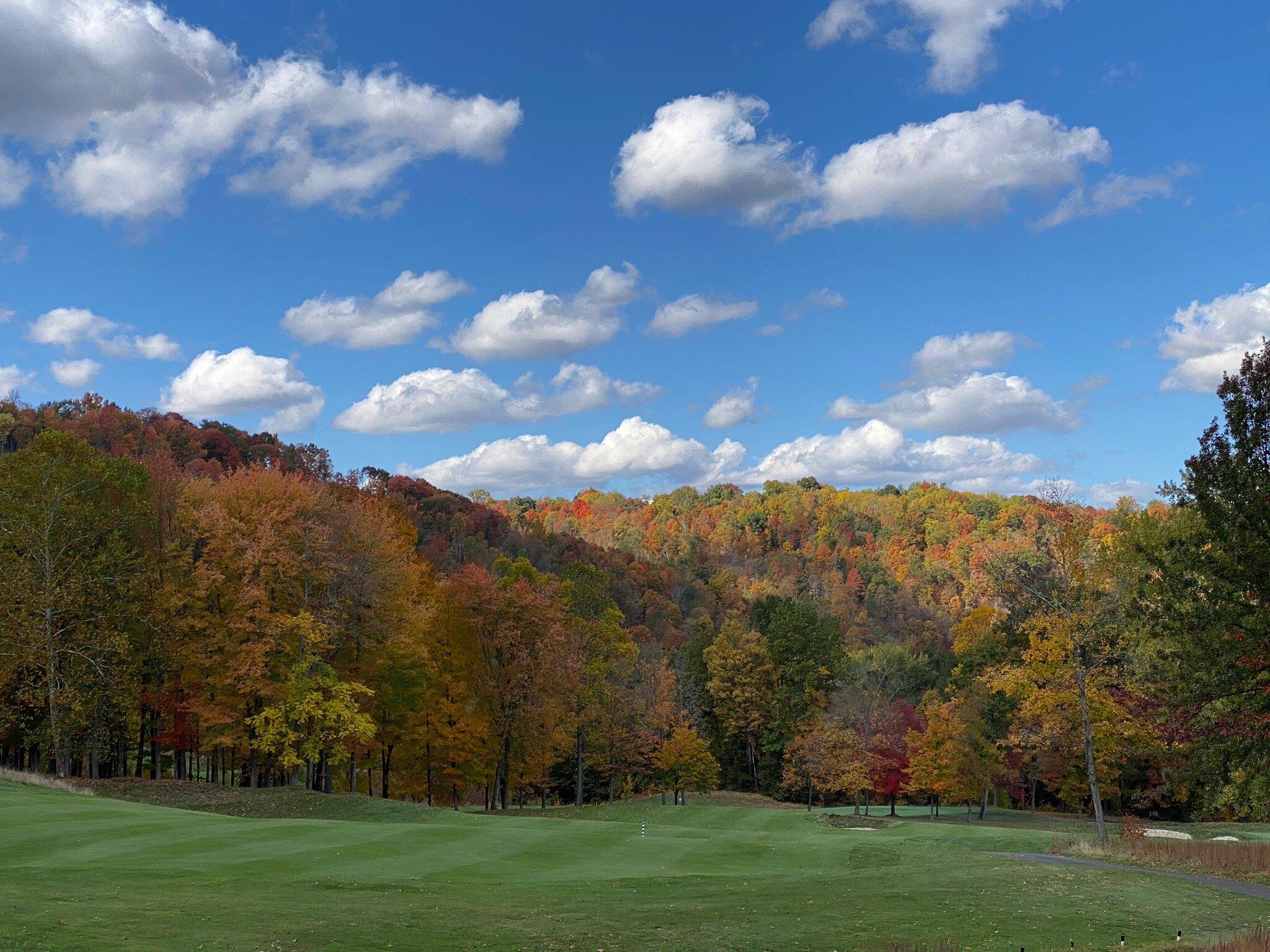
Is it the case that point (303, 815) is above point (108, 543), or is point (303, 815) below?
below

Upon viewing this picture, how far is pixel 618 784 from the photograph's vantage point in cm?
6888

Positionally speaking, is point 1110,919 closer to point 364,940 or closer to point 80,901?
point 364,940

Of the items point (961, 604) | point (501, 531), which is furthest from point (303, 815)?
point (961, 604)

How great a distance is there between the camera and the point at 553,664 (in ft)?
165

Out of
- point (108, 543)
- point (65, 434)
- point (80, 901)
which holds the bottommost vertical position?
point (80, 901)

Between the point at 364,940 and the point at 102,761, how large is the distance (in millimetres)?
43929

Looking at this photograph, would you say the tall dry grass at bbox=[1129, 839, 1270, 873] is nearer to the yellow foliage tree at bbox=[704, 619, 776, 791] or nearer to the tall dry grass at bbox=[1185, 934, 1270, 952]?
the tall dry grass at bbox=[1185, 934, 1270, 952]

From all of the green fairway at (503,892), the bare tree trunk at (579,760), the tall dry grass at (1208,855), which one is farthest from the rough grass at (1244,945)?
the bare tree trunk at (579,760)

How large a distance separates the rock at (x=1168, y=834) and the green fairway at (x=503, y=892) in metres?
10.6

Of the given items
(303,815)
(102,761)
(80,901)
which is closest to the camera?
(80,901)

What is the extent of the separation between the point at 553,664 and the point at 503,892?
2961 centimetres

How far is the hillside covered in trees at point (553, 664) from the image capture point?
24.3 meters

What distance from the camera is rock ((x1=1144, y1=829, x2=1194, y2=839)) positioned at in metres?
37.8

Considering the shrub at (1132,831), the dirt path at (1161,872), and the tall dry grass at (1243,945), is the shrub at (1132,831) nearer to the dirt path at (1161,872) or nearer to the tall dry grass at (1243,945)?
the dirt path at (1161,872)
